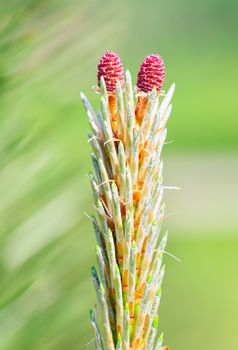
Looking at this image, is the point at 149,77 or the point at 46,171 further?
the point at 46,171

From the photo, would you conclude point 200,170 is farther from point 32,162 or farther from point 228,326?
point 32,162

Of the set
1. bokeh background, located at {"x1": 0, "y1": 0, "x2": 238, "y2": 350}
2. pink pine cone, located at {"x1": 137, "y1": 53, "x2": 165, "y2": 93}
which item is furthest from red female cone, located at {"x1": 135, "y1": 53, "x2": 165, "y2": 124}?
bokeh background, located at {"x1": 0, "y1": 0, "x2": 238, "y2": 350}

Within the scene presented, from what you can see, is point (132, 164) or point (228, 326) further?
point (228, 326)

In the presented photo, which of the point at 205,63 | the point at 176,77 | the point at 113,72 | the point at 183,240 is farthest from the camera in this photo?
the point at 205,63

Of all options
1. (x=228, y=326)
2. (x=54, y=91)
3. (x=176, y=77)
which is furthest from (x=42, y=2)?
(x=176, y=77)

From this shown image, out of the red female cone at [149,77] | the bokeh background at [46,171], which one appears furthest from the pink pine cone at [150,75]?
the bokeh background at [46,171]

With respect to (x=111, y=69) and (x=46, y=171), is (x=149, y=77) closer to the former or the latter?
(x=111, y=69)

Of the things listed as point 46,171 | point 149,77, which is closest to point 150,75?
point 149,77
